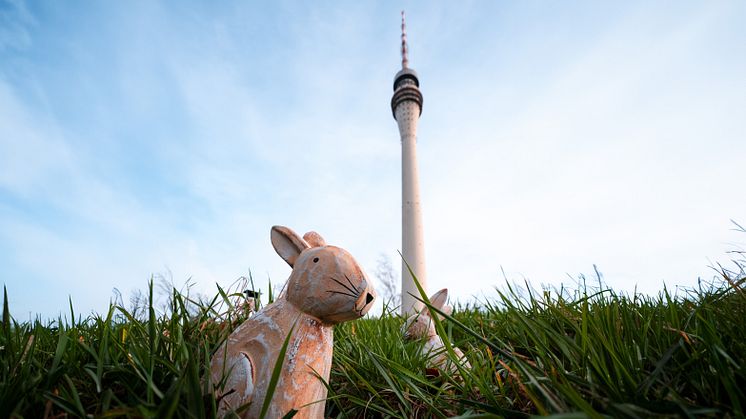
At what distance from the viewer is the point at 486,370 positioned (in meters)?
1.69

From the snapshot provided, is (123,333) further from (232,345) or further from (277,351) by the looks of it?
(277,351)

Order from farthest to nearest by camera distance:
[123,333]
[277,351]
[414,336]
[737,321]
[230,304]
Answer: [414,336]
[230,304]
[123,333]
[277,351]
[737,321]

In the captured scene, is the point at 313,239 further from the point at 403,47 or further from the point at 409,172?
the point at 403,47

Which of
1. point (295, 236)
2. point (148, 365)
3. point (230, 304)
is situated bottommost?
point (148, 365)

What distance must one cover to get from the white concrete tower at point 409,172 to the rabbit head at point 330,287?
14195 mm

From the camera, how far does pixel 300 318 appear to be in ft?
5.35

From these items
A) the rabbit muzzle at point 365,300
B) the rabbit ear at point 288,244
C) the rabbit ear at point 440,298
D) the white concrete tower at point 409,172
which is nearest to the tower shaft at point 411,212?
the white concrete tower at point 409,172

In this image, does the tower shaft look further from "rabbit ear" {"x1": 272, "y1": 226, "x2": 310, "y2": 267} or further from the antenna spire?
"rabbit ear" {"x1": 272, "y1": 226, "x2": 310, "y2": 267}

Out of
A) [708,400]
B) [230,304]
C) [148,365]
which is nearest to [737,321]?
[708,400]

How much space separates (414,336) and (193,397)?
202 cm

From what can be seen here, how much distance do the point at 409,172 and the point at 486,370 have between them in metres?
20.2

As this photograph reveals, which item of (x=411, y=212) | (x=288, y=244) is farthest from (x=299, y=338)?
(x=411, y=212)

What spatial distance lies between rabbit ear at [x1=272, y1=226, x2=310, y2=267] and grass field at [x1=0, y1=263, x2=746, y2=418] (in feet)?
1.63

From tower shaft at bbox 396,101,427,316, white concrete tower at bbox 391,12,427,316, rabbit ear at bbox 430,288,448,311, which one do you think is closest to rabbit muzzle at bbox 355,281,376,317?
rabbit ear at bbox 430,288,448,311
